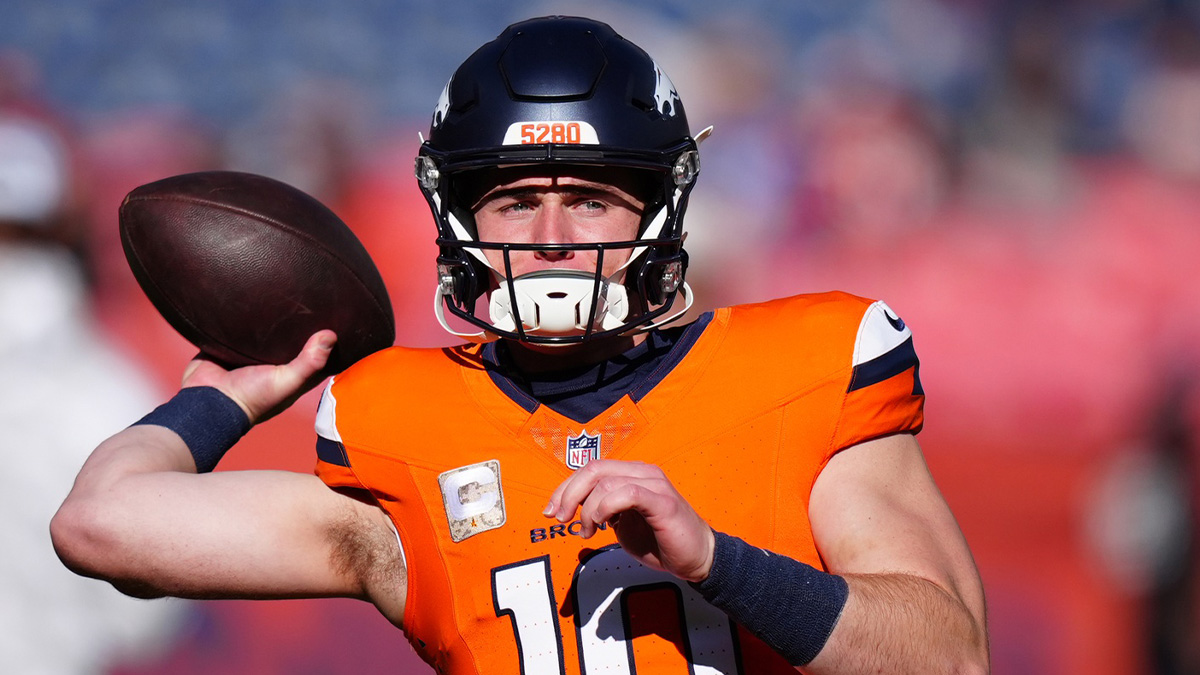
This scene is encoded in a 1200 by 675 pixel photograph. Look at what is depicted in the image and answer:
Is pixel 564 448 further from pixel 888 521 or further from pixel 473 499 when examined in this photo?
pixel 888 521

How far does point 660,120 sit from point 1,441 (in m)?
2.93

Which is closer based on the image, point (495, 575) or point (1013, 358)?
point (495, 575)

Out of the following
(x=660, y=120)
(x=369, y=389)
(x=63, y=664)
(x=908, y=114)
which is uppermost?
(x=908, y=114)

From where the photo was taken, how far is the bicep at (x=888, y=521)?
1.51 metres

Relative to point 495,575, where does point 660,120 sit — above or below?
above

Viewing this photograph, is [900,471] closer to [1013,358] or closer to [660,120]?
[660,120]

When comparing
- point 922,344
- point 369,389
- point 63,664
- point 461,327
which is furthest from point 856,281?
point 63,664

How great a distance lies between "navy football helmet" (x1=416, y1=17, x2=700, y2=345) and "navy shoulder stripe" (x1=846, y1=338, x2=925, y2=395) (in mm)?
277

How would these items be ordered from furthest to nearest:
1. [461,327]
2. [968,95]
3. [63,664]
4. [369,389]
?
[968,95], [461,327], [63,664], [369,389]

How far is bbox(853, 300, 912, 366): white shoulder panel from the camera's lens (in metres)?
1.66

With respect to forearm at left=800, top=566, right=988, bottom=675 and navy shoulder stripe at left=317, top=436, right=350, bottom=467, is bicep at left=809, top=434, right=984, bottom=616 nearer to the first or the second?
forearm at left=800, top=566, right=988, bottom=675

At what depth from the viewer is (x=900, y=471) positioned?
1.62m

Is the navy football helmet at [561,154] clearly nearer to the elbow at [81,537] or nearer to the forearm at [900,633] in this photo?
the forearm at [900,633]

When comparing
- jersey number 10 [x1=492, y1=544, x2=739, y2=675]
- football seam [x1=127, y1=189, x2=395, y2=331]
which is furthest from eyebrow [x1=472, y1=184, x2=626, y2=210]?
jersey number 10 [x1=492, y1=544, x2=739, y2=675]
